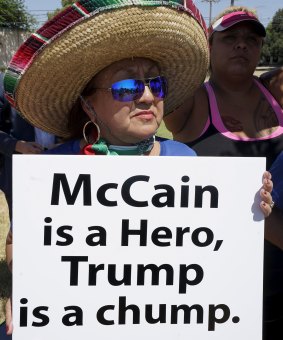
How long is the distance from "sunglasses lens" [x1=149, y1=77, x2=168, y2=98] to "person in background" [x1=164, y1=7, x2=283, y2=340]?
2.09ft

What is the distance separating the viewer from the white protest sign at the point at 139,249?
138cm

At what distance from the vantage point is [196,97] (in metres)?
2.43

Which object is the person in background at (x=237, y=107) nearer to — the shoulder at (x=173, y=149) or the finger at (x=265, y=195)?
the shoulder at (x=173, y=149)

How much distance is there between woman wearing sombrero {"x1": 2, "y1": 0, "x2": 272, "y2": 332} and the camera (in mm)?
1446

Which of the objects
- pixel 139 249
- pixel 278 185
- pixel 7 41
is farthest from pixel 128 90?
pixel 7 41

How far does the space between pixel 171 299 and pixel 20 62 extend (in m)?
0.89

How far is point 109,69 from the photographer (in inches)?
62.7

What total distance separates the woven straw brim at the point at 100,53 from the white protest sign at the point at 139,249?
0.35 meters

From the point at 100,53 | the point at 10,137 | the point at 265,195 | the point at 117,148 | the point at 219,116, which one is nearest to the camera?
the point at 265,195

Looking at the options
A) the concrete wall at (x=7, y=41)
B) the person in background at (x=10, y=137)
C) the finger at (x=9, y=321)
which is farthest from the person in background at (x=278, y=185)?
the concrete wall at (x=7, y=41)

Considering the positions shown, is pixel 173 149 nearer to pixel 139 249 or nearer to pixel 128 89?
pixel 128 89

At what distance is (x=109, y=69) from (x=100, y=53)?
0.30ft

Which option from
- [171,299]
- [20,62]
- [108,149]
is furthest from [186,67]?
[171,299]

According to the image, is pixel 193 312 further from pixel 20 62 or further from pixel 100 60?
pixel 20 62
